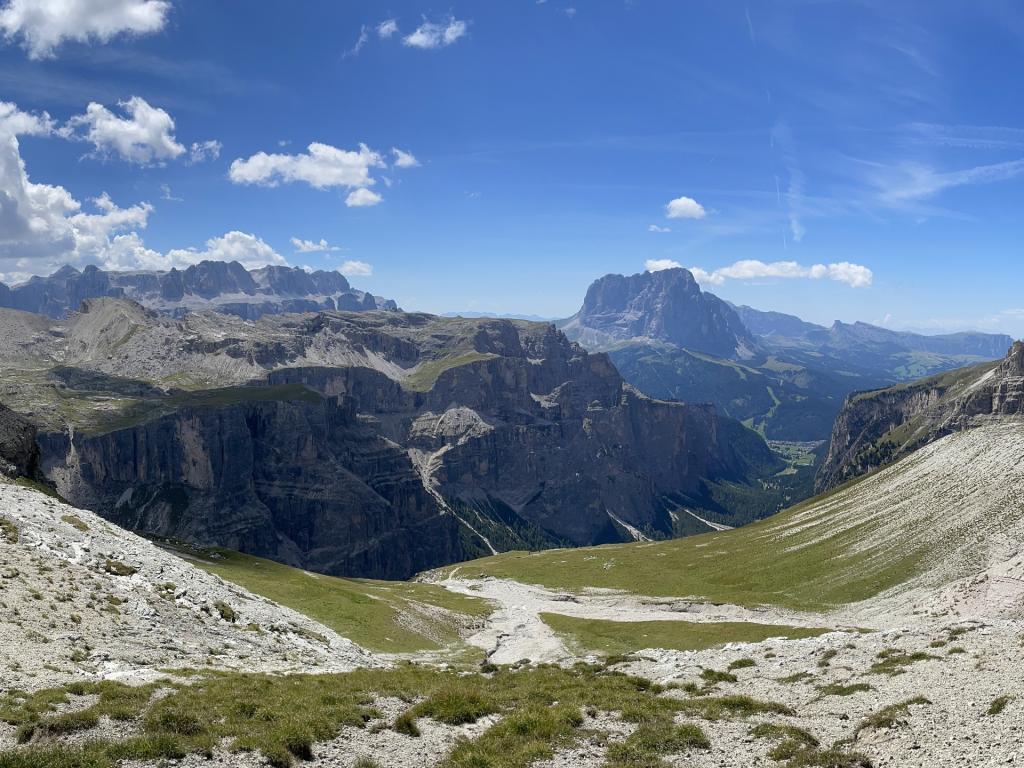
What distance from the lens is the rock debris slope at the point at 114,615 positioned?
3203 cm

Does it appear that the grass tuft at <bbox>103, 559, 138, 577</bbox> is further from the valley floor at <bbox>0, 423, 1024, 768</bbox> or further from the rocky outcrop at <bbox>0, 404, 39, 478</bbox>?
the rocky outcrop at <bbox>0, 404, 39, 478</bbox>

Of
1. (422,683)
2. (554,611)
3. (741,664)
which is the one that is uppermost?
(422,683)

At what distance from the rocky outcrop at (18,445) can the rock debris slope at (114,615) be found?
28.8m

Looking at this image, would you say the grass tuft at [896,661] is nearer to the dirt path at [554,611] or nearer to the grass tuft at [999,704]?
the grass tuft at [999,704]

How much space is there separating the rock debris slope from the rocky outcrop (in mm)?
28771

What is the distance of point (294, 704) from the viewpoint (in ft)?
85.5

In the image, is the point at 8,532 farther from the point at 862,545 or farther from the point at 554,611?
the point at 862,545

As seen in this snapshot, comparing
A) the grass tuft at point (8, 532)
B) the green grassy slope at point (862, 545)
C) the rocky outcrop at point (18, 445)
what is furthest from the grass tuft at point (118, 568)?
the green grassy slope at point (862, 545)

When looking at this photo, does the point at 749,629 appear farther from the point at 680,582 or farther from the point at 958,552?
the point at 680,582

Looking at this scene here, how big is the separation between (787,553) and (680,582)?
21087 mm

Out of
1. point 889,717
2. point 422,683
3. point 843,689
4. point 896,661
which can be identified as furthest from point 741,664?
point 422,683

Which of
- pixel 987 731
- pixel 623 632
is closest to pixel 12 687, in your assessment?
pixel 987 731

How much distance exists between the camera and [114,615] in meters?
38.9

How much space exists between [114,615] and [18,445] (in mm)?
60620
